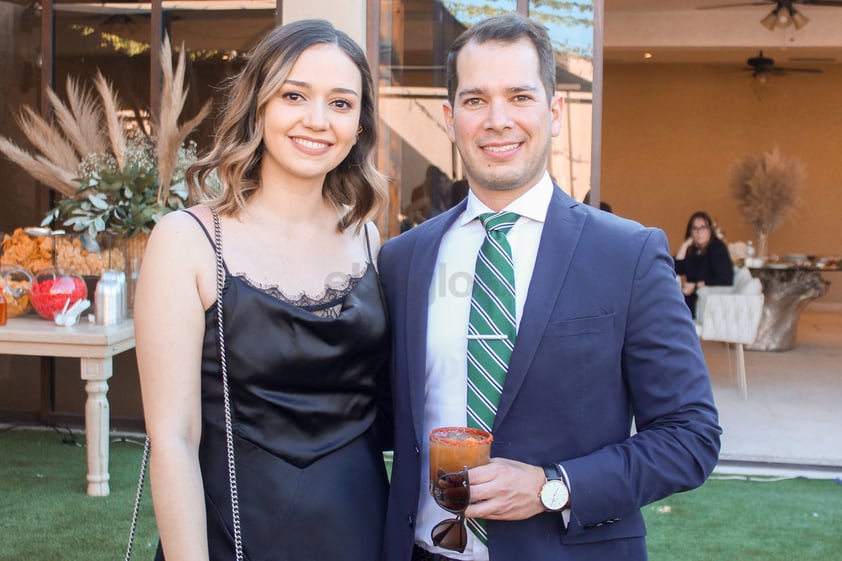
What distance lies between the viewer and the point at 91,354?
4.24m

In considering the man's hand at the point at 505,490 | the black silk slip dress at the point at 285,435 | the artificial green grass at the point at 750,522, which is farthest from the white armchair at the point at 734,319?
the man's hand at the point at 505,490

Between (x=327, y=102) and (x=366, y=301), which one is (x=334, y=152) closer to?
(x=327, y=102)

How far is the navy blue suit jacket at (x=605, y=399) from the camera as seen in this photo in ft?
5.15

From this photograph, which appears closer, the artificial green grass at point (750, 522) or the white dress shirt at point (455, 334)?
the white dress shirt at point (455, 334)

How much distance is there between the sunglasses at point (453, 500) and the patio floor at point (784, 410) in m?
3.88

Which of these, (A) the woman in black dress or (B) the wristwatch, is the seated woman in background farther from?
(B) the wristwatch

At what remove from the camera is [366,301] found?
6.31 feet

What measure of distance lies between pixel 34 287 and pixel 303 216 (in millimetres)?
3076

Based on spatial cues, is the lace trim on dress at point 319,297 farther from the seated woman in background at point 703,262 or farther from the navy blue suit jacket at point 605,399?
the seated woman in background at point 703,262

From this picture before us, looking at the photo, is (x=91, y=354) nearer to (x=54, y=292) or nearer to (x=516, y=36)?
(x=54, y=292)

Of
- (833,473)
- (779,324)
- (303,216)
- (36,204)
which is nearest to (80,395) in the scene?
(36,204)

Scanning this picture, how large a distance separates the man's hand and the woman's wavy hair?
2.57 feet

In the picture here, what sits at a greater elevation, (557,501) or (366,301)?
(366,301)

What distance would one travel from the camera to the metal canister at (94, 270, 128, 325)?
4449mm
